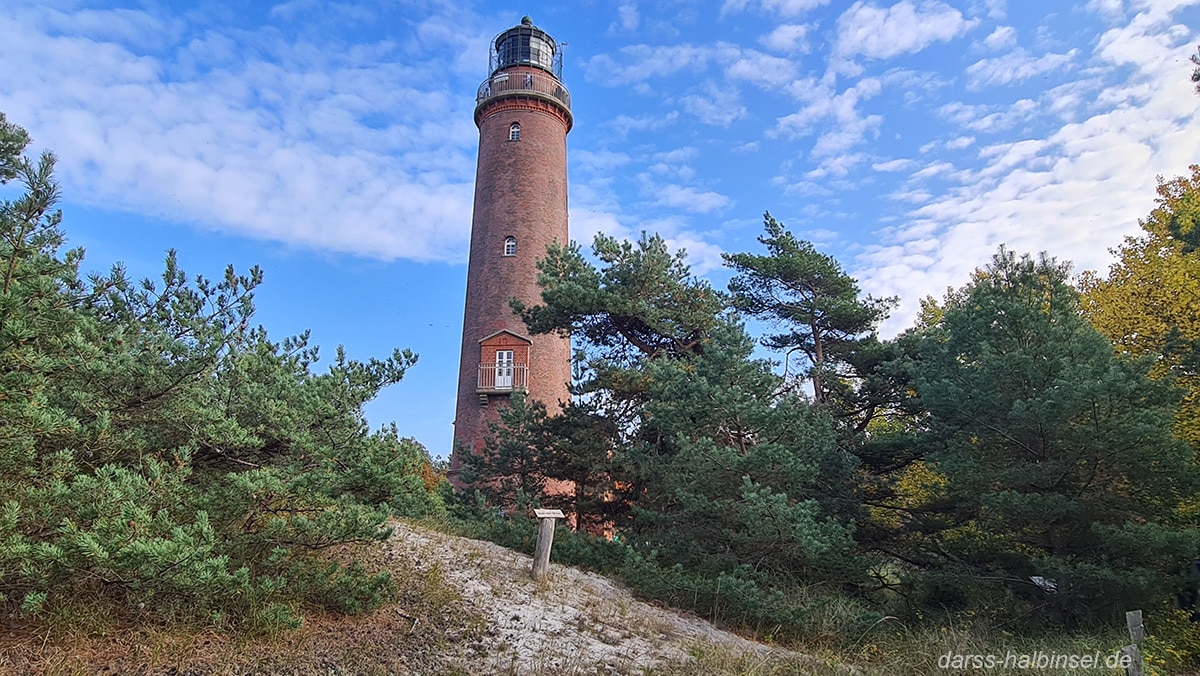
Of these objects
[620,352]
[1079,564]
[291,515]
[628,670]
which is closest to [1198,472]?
[1079,564]

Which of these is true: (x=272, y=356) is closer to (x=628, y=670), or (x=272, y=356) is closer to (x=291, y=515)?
(x=291, y=515)

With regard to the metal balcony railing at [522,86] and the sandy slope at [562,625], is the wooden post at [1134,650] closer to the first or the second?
the sandy slope at [562,625]

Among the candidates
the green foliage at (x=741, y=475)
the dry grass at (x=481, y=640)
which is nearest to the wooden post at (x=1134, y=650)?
the dry grass at (x=481, y=640)

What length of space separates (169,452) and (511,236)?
1527 cm

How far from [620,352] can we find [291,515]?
9001 millimetres

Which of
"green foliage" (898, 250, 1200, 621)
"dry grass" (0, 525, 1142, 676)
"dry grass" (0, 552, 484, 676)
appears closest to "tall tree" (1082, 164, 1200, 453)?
"green foliage" (898, 250, 1200, 621)

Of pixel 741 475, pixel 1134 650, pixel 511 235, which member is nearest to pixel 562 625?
pixel 741 475

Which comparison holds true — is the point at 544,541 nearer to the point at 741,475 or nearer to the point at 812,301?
the point at 741,475

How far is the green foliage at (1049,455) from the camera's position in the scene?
27.0ft

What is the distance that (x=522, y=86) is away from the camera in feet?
71.2

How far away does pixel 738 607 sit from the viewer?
8.56m

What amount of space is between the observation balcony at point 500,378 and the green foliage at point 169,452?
40.6 ft

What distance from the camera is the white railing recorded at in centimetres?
1925

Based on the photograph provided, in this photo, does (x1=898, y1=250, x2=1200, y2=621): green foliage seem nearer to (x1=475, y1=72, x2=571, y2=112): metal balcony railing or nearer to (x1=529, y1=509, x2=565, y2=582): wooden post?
(x1=529, y1=509, x2=565, y2=582): wooden post
